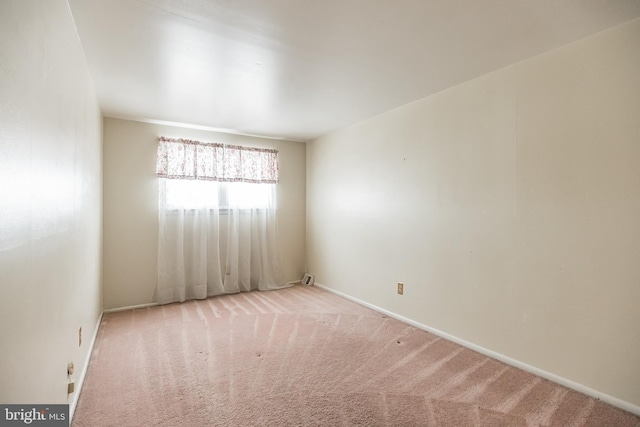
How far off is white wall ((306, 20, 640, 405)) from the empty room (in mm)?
14

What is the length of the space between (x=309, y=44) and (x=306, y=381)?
2247mm

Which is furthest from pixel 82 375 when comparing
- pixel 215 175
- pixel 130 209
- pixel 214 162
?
pixel 214 162

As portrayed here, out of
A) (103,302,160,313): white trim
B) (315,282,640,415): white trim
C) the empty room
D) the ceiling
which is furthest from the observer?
(103,302,160,313): white trim

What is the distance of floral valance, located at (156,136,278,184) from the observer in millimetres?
3830

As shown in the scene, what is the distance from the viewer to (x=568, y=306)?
6.75 feet

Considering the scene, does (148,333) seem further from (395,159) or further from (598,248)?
(598,248)

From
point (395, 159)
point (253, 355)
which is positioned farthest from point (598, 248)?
point (253, 355)

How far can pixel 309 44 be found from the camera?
202 cm

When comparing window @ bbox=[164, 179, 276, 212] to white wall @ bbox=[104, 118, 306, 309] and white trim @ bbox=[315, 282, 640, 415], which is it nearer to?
white wall @ bbox=[104, 118, 306, 309]

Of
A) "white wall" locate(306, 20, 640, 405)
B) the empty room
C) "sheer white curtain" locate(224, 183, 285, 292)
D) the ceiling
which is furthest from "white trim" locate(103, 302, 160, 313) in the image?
"white wall" locate(306, 20, 640, 405)

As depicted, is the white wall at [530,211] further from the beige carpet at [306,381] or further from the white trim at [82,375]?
the white trim at [82,375]

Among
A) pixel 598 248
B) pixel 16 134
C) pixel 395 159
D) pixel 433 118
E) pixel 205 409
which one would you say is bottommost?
pixel 205 409

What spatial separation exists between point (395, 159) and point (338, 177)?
1063 millimetres

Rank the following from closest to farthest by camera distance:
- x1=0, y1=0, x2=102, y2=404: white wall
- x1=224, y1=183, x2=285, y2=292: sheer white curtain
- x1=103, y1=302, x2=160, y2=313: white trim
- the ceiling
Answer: x1=0, y1=0, x2=102, y2=404: white wall → the ceiling → x1=103, y1=302, x2=160, y2=313: white trim → x1=224, y1=183, x2=285, y2=292: sheer white curtain
